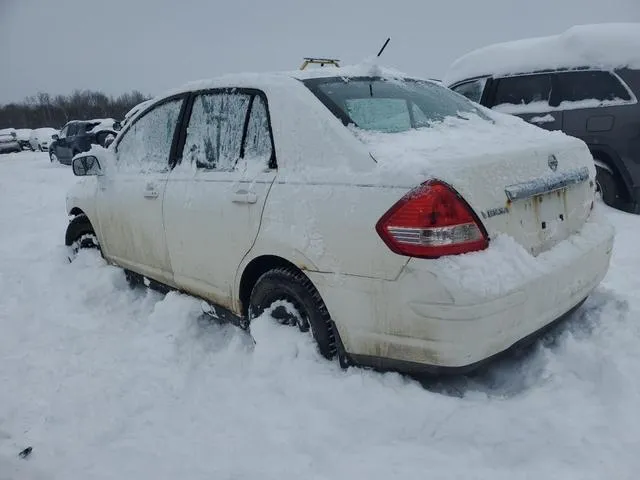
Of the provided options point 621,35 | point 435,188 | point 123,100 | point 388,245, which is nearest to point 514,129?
point 435,188

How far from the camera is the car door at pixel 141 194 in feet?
11.7

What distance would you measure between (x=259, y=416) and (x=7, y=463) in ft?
3.52

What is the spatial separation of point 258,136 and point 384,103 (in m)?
0.71

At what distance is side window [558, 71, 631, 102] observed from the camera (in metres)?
5.61

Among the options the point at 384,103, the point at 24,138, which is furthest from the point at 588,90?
the point at 24,138

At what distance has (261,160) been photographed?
111 inches

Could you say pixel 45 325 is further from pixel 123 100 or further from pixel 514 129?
pixel 123 100

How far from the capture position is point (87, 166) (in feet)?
13.8

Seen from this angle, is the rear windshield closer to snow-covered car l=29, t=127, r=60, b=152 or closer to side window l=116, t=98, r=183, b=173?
side window l=116, t=98, r=183, b=173

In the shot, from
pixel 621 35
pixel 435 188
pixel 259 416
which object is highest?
pixel 621 35

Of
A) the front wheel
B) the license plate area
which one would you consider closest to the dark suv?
the front wheel

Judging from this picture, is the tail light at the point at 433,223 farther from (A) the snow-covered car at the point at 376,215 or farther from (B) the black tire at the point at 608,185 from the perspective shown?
(B) the black tire at the point at 608,185

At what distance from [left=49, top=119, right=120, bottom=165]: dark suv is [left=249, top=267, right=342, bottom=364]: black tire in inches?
689

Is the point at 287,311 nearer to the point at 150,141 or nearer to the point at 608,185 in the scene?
the point at 150,141
